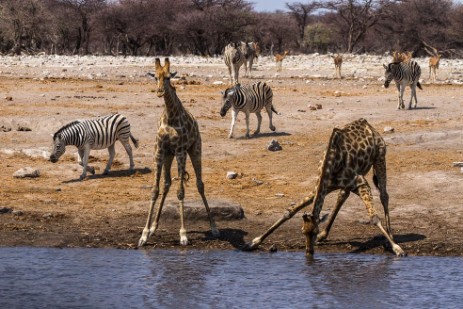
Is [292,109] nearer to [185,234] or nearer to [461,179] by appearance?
[461,179]

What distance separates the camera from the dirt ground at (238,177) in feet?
36.2

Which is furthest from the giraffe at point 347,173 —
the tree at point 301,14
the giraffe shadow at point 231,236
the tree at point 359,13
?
the tree at point 301,14

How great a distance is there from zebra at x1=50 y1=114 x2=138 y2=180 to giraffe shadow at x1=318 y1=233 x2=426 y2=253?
4.56 metres

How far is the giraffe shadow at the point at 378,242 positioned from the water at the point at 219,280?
261 mm

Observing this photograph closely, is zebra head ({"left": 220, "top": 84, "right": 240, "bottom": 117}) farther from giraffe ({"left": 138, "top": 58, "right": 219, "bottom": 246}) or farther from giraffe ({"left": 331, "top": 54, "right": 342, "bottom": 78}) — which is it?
giraffe ({"left": 331, "top": 54, "right": 342, "bottom": 78})

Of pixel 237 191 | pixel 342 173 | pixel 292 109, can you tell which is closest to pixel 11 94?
pixel 292 109

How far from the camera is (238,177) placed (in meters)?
14.0

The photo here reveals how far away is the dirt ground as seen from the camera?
11.0m

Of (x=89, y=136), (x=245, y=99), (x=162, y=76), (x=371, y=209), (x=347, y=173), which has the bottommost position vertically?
(x=371, y=209)

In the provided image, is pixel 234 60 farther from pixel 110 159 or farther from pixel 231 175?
pixel 231 175

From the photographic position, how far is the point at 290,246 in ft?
34.8

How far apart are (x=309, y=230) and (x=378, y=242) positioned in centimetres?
141

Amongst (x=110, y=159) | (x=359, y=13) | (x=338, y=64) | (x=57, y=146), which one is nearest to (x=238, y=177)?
(x=110, y=159)

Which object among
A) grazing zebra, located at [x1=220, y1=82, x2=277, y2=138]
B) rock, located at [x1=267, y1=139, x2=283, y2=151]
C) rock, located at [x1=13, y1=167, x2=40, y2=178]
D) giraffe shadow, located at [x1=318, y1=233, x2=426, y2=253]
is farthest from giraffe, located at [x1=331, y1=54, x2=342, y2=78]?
giraffe shadow, located at [x1=318, y1=233, x2=426, y2=253]
